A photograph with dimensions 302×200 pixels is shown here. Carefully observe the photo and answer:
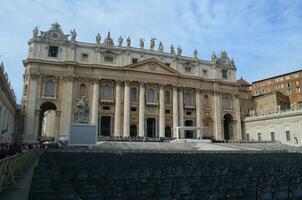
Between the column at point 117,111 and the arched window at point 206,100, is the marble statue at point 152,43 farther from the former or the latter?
the arched window at point 206,100

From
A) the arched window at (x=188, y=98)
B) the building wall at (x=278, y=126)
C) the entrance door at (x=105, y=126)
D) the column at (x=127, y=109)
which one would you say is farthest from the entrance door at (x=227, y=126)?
the entrance door at (x=105, y=126)

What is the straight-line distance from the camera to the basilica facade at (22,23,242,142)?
51281mm

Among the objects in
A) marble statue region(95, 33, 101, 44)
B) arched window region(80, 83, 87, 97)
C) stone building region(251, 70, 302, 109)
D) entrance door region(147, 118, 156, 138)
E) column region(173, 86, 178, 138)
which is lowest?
entrance door region(147, 118, 156, 138)

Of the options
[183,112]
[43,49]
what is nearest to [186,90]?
[183,112]

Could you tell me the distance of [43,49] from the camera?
5238 centimetres

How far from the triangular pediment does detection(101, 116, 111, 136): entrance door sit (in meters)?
11.2

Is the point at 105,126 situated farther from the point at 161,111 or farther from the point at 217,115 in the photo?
the point at 217,115

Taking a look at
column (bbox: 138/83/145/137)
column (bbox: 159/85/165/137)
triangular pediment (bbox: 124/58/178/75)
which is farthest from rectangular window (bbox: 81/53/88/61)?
column (bbox: 159/85/165/137)

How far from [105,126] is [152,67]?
625 inches

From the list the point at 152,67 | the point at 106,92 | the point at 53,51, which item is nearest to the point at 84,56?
the point at 53,51

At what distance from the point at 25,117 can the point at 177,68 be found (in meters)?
32.9

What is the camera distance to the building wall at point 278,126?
172 feet

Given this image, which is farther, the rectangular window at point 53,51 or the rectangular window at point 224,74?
the rectangular window at point 224,74

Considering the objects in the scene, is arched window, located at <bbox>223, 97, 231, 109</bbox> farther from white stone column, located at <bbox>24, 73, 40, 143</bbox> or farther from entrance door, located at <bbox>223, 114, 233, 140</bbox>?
white stone column, located at <bbox>24, 73, 40, 143</bbox>
